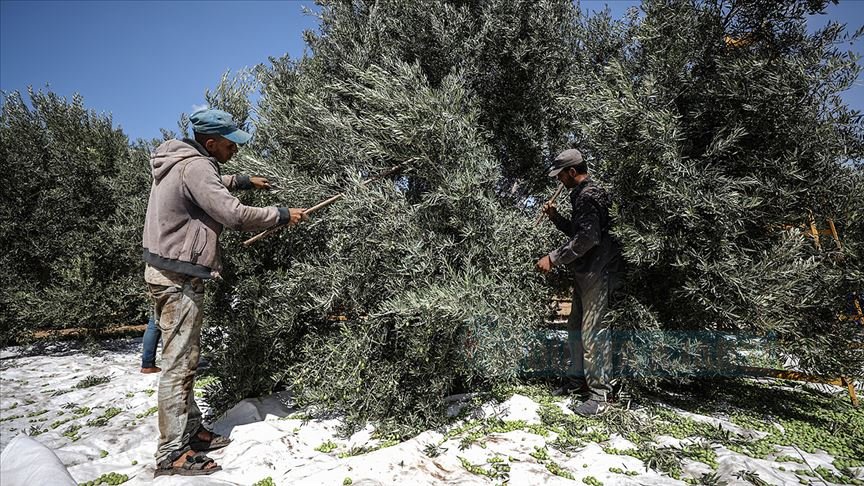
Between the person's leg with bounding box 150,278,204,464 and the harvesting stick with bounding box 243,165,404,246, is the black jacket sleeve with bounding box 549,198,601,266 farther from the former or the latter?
the person's leg with bounding box 150,278,204,464

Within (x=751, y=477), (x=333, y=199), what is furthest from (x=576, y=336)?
(x=333, y=199)

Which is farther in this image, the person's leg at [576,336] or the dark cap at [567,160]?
the person's leg at [576,336]

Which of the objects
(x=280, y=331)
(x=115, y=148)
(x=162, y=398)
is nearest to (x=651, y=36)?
(x=280, y=331)

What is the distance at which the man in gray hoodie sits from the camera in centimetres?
409

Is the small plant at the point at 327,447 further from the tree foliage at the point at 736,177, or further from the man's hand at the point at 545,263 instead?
the tree foliage at the point at 736,177

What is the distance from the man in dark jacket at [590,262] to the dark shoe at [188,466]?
368cm

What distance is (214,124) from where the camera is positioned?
4.55 m

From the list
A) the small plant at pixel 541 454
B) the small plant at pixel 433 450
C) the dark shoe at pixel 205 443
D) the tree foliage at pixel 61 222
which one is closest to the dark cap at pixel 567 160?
the small plant at pixel 541 454

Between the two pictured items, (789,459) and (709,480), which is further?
(789,459)

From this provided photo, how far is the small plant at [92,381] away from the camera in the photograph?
7.61 m

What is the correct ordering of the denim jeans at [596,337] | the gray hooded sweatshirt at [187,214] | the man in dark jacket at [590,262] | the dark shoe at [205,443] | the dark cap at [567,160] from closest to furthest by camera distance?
the gray hooded sweatshirt at [187,214] → the dark shoe at [205,443] → the man in dark jacket at [590,262] → the denim jeans at [596,337] → the dark cap at [567,160]

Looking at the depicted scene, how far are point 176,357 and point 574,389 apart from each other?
4374 mm

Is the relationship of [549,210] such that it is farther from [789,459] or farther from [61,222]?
[61,222]

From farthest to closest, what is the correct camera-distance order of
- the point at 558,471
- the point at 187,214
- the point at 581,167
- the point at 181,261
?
the point at 581,167, the point at 187,214, the point at 181,261, the point at 558,471
